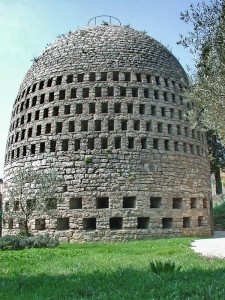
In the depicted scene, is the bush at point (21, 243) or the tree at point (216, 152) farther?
the tree at point (216, 152)

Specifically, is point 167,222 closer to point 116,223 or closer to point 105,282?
point 116,223

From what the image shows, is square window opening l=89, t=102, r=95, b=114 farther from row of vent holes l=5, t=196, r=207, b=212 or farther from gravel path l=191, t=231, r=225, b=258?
gravel path l=191, t=231, r=225, b=258

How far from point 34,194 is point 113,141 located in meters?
5.45

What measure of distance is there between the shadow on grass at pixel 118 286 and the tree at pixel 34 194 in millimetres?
12385

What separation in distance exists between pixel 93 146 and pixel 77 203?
11.2ft

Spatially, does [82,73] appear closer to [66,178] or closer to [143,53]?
[143,53]

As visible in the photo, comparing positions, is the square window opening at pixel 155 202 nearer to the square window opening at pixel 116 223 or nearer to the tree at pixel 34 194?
the square window opening at pixel 116 223

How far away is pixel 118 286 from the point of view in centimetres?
612

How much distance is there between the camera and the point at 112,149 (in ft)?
67.8

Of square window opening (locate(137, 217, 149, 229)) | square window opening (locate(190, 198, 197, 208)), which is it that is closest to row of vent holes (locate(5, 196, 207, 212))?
square window opening (locate(137, 217, 149, 229))

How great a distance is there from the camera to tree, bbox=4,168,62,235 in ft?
64.7

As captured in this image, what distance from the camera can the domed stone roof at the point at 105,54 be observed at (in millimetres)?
22688

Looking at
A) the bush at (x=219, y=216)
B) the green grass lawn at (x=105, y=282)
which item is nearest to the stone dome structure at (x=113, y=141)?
the bush at (x=219, y=216)

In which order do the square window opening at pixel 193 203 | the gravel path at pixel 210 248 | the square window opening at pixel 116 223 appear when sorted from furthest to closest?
the square window opening at pixel 193 203 < the square window opening at pixel 116 223 < the gravel path at pixel 210 248
